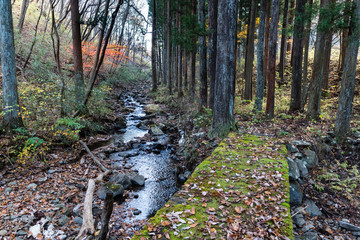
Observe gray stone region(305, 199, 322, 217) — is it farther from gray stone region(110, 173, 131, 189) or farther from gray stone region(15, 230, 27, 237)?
gray stone region(15, 230, 27, 237)

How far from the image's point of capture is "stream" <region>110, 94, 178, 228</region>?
5.55 m

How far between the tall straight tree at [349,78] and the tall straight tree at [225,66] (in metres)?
3.48

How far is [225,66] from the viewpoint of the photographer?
6941mm

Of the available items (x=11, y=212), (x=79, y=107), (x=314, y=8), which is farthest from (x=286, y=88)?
(x=11, y=212)

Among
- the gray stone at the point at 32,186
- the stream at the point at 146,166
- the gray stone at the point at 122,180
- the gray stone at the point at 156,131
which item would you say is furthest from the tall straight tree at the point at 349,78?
the gray stone at the point at 32,186

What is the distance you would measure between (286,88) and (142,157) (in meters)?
13.4

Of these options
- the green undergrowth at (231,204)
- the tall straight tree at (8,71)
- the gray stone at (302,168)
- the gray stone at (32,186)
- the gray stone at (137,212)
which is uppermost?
the tall straight tree at (8,71)

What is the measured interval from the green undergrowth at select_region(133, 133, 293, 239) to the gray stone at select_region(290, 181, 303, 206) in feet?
1.80

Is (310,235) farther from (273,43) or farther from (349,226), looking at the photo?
(273,43)

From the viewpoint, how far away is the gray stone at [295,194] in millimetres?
4835

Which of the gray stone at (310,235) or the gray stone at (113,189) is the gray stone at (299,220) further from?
the gray stone at (113,189)

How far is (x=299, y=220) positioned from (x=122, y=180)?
15.1ft

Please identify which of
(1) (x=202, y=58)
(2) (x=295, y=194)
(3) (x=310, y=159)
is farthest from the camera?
(1) (x=202, y=58)

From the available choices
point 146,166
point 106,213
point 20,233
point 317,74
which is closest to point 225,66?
point 317,74
